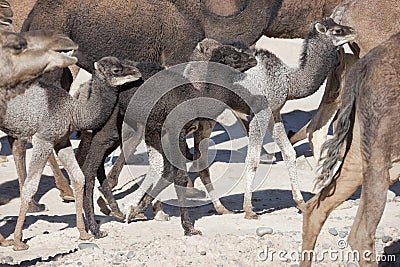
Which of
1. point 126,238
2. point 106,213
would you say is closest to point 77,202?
point 126,238

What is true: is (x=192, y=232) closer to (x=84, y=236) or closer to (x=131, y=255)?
(x=84, y=236)

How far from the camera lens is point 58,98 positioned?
8828mm

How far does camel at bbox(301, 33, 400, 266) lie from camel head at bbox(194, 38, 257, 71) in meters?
2.42

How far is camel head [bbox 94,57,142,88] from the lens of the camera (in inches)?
351

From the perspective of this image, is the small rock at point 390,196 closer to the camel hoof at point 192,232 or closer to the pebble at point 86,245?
the camel hoof at point 192,232

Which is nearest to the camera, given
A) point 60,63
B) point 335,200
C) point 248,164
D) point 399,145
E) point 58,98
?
point 399,145

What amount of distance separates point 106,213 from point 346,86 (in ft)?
12.6

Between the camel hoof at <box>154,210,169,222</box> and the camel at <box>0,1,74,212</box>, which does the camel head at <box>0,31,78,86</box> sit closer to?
the camel at <box>0,1,74,212</box>

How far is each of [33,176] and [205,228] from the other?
1639mm

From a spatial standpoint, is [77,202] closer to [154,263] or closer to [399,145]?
[154,263]

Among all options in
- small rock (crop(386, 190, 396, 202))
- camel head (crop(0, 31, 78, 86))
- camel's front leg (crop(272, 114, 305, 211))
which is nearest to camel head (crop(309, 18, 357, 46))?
camel's front leg (crop(272, 114, 305, 211))

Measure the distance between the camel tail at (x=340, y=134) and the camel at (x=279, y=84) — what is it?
8.42 ft

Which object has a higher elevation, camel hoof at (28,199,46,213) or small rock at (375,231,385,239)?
small rock at (375,231,385,239)

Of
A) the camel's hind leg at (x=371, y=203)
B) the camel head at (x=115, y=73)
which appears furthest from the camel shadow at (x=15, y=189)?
the camel's hind leg at (x=371, y=203)
